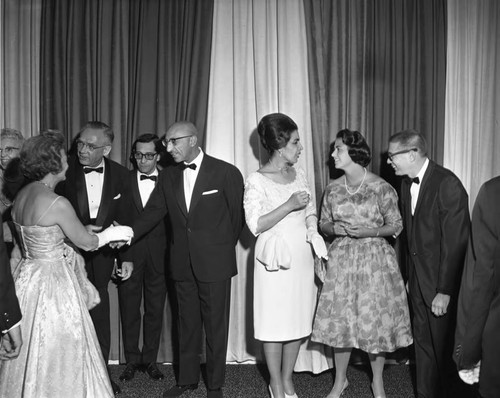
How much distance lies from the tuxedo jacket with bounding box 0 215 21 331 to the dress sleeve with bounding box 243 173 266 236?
1.56m

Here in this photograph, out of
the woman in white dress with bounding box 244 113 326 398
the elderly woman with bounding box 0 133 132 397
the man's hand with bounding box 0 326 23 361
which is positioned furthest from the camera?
the woman in white dress with bounding box 244 113 326 398

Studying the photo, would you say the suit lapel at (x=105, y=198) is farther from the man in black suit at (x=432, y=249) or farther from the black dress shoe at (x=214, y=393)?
the man in black suit at (x=432, y=249)

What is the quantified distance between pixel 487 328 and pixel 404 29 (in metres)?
3.10

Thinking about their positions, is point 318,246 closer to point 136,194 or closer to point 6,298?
point 136,194

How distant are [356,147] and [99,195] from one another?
1.82 metres

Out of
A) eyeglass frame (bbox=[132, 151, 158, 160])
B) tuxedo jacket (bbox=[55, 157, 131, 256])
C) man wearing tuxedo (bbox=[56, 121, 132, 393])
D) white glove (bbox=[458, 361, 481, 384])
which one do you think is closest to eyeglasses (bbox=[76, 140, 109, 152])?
man wearing tuxedo (bbox=[56, 121, 132, 393])

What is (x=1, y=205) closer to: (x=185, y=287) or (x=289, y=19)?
(x=185, y=287)

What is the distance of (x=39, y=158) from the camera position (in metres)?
3.63

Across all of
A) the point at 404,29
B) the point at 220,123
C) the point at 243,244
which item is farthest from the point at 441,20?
the point at 243,244

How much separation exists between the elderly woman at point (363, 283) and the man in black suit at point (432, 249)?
0.38ft

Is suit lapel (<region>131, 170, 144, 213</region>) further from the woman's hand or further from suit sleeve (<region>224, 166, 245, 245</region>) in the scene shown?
the woman's hand

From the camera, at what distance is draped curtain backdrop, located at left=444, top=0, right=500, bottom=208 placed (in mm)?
5254

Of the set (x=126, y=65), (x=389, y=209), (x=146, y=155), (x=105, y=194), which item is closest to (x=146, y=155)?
(x=146, y=155)

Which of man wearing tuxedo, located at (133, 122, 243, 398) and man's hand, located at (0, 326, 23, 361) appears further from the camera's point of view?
man wearing tuxedo, located at (133, 122, 243, 398)
